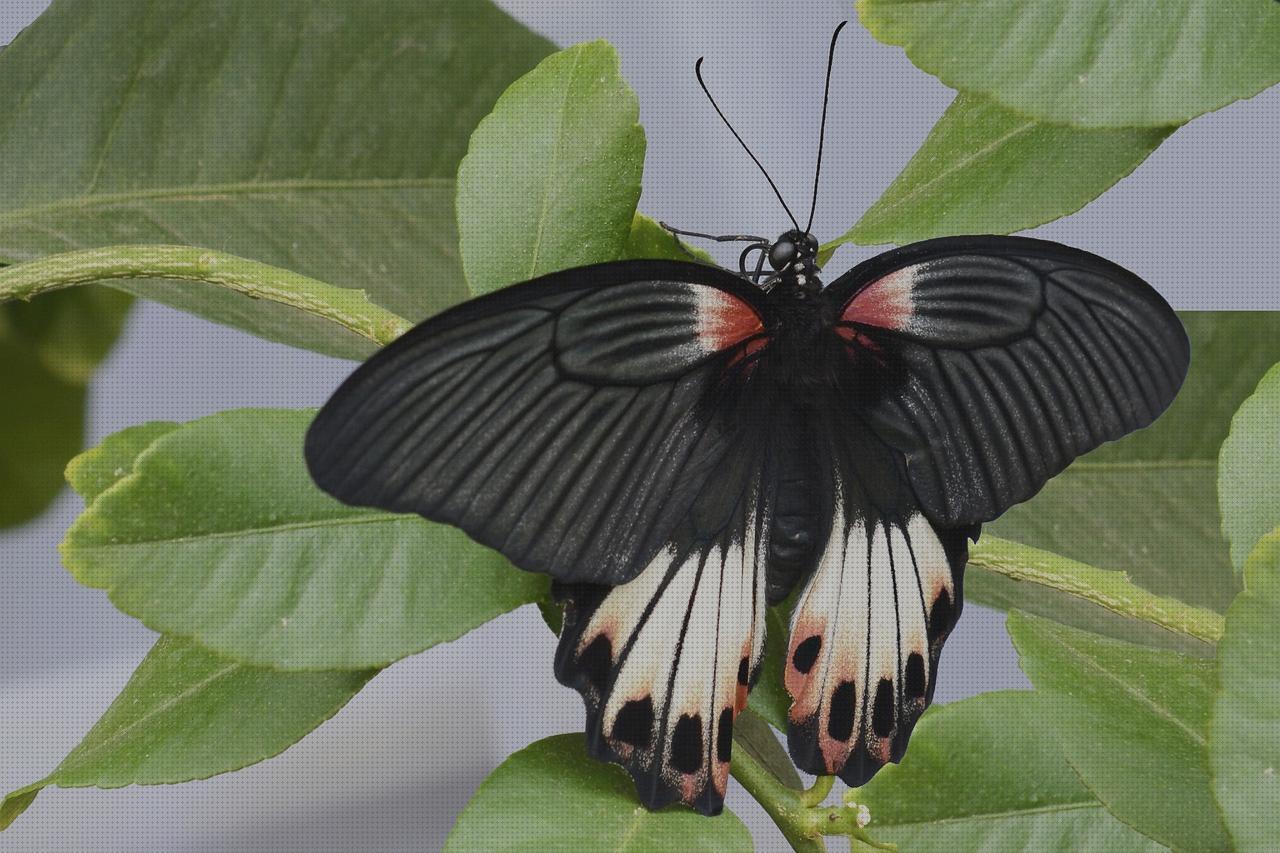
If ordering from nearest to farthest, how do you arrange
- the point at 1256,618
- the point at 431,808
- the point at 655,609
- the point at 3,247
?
the point at 1256,618 < the point at 655,609 < the point at 3,247 < the point at 431,808

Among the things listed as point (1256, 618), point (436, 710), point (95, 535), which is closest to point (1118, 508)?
point (1256, 618)

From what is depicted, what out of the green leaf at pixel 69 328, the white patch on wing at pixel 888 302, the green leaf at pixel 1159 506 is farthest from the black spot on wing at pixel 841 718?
the green leaf at pixel 69 328

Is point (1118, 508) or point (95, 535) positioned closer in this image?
point (95, 535)

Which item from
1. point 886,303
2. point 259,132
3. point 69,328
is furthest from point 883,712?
point 69,328

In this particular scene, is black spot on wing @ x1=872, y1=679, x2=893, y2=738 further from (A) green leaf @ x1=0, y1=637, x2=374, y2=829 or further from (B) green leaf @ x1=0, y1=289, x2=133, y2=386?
(B) green leaf @ x1=0, y1=289, x2=133, y2=386

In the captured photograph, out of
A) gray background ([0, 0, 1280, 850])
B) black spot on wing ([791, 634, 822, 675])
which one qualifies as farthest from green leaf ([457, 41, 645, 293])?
gray background ([0, 0, 1280, 850])

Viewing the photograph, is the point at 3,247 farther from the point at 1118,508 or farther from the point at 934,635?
the point at 1118,508

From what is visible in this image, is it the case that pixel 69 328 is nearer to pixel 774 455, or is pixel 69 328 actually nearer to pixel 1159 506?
pixel 774 455
